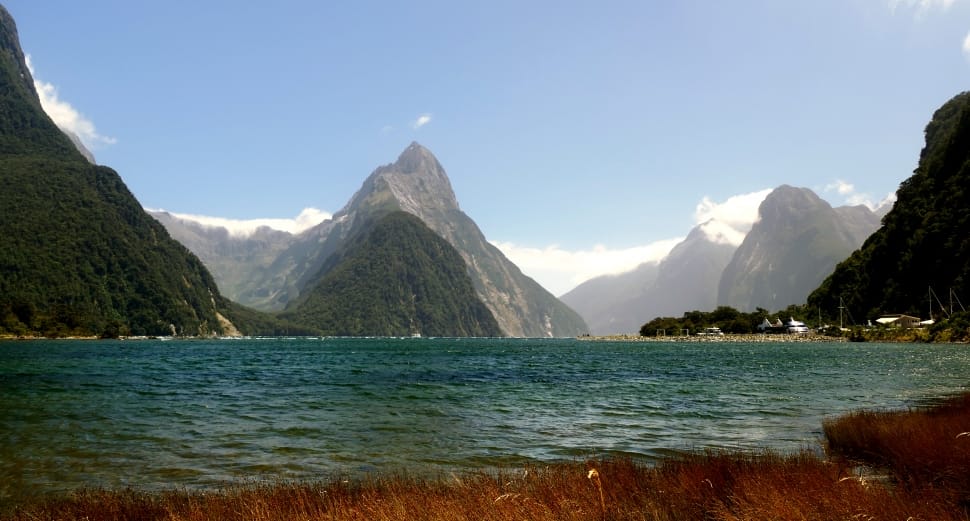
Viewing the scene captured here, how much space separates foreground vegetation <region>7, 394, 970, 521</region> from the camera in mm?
8594

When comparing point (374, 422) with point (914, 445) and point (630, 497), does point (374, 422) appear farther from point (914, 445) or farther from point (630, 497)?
point (914, 445)

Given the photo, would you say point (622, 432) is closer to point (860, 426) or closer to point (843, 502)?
point (860, 426)

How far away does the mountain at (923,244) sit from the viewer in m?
122

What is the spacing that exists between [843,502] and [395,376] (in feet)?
150

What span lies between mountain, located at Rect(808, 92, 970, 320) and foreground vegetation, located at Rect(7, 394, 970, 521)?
436 feet

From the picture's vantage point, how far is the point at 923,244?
13150 centimetres

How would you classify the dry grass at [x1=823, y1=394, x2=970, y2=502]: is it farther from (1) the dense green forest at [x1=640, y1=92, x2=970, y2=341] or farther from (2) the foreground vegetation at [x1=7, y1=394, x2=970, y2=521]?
(1) the dense green forest at [x1=640, y1=92, x2=970, y2=341]

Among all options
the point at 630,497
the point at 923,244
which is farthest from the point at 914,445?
the point at 923,244

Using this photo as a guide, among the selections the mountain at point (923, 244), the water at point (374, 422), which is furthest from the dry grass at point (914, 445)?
the mountain at point (923, 244)

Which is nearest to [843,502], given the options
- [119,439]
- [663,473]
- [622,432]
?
[663,473]

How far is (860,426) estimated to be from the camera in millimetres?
17594

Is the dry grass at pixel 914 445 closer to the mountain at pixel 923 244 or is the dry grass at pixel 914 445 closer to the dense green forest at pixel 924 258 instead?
the dense green forest at pixel 924 258

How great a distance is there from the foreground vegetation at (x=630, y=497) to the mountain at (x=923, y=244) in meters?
133

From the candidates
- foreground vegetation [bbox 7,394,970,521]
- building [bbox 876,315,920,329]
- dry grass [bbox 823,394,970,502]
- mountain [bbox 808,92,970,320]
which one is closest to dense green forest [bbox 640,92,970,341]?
mountain [bbox 808,92,970,320]
